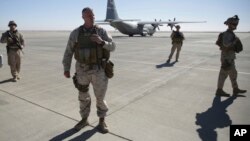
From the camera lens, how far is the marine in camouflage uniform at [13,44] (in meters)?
6.86

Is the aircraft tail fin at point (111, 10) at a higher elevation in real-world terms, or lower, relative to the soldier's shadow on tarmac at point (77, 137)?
higher

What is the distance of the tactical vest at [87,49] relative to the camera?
358 centimetres

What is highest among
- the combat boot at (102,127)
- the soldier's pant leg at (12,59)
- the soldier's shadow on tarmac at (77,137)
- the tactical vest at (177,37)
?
the tactical vest at (177,37)

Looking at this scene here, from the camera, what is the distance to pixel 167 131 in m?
3.75

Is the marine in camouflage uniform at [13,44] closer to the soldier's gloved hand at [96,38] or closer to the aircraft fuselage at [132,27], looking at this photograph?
the soldier's gloved hand at [96,38]

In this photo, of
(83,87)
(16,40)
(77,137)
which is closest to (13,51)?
(16,40)

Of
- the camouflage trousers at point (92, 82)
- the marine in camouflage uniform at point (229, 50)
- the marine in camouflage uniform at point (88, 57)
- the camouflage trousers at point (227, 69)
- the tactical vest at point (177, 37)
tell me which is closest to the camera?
the marine in camouflage uniform at point (88, 57)

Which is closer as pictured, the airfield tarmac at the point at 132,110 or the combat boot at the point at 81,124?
the airfield tarmac at the point at 132,110

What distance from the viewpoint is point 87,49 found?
11.8 feet

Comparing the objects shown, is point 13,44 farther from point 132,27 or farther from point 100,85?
point 132,27

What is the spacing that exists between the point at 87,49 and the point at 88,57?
5.1 inches

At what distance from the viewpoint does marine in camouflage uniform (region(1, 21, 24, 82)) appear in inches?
270

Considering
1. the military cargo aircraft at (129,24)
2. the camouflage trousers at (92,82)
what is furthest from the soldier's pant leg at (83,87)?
the military cargo aircraft at (129,24)

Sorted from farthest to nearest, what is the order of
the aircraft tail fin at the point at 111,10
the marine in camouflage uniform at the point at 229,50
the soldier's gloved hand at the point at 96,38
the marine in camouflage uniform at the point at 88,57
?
the aircraft tail fin at the point at 111,10 < the marine in camouflage uniform at the point at 229,50 < the marine in camouflage uniform at the point at 88,57 < the soldier's gloved hand at the point at 96,38
